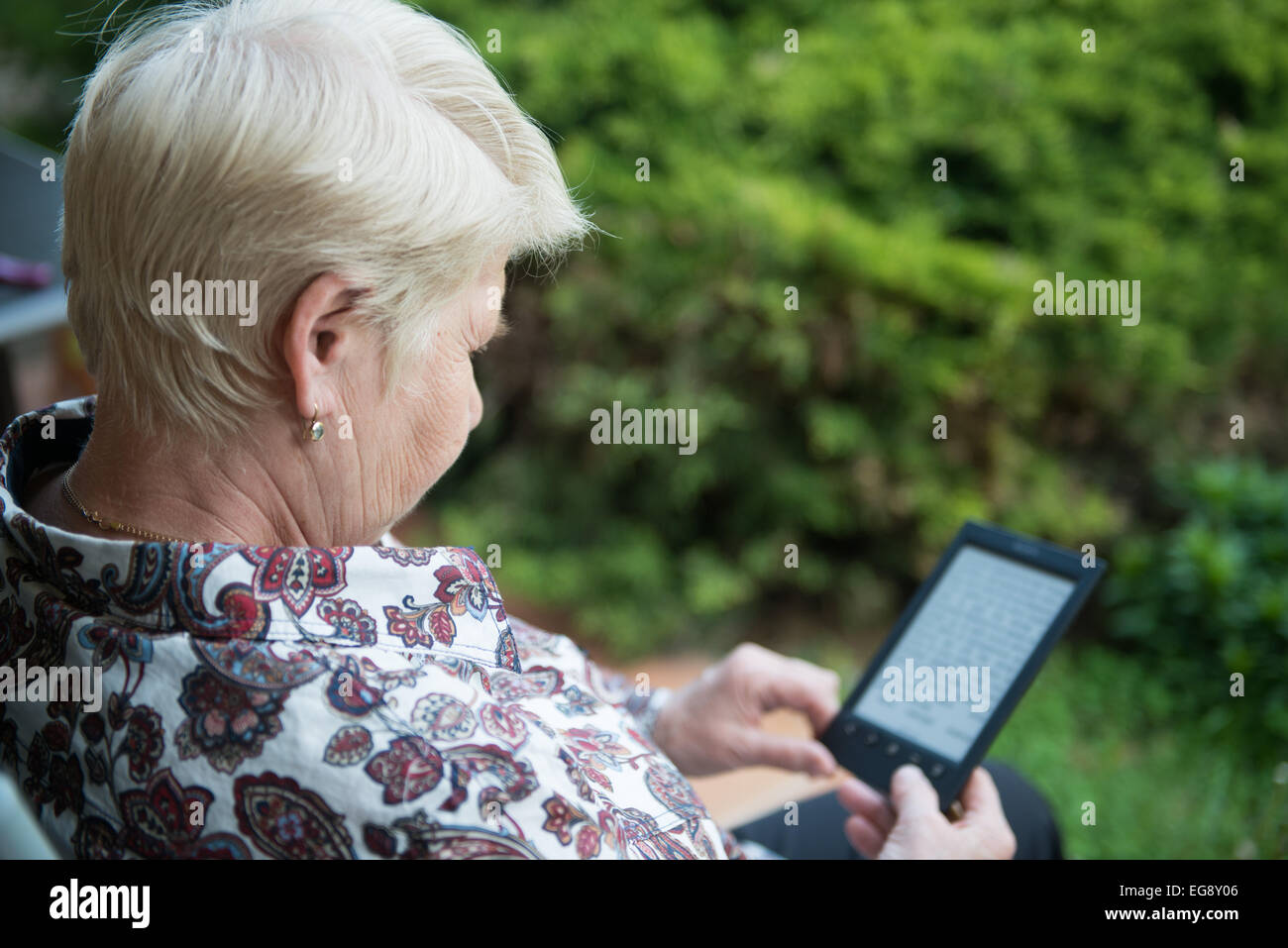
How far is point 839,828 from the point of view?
67.1 inches

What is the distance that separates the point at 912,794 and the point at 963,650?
0.76 ft

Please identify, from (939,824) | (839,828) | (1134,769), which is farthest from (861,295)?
(939,824)

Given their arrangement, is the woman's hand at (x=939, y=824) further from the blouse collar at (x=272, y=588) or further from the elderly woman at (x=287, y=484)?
the blouse collar at (x=272, y=588)

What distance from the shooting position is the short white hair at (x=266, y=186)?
948 millimetres

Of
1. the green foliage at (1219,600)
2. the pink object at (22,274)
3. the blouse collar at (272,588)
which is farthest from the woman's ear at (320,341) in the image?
the green foliage at (1219,600)

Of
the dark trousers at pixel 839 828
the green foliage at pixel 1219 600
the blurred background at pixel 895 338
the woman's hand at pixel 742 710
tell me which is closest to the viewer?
the woman's hand at pixel 742 710

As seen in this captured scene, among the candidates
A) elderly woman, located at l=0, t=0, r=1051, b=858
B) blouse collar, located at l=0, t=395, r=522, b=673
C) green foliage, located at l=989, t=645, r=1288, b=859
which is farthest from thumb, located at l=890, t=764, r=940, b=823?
green foliage, located at l=989, t=645, r=1288, b=859

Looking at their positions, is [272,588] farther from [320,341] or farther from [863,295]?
[863,295]

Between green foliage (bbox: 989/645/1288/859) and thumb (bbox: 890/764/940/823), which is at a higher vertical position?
thumb (bbox: 890/764/940/823)

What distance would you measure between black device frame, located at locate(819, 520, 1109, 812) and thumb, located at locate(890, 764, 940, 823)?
0.03 meters

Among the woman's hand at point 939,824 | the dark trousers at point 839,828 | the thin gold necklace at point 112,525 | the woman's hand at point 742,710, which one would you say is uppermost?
the thin gold necklace at point 112,525

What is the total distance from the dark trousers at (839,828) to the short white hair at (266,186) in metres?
1.05

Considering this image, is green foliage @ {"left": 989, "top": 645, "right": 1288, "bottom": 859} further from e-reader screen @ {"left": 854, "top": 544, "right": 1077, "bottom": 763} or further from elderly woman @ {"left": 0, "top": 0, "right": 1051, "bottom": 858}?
elderly woman @ {"left": 0, "top": 0, "right": 1051, "bottom": 858}

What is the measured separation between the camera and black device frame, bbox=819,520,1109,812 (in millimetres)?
1339
